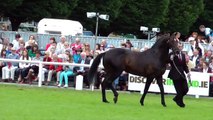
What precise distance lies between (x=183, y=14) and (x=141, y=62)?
42.4 m

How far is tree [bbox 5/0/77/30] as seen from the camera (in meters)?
50.8

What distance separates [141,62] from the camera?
20203 millimetres

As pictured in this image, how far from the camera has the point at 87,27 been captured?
2158 inches

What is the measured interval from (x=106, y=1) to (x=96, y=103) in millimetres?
36930

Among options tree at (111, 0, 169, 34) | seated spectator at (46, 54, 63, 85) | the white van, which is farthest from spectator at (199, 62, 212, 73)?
tree at (111, 0, 169, 34)

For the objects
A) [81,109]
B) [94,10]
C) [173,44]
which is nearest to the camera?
[81,109]

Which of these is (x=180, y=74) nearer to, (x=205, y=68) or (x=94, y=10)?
(x=205, y=68)

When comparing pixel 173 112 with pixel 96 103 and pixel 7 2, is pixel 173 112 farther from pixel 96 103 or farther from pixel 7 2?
pixel 7 2

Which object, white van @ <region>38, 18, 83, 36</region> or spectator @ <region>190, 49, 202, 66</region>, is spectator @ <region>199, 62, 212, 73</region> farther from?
white van @ <region>38, 18, 83, 36</region>

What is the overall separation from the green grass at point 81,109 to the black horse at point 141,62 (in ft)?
2.25

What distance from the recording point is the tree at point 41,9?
5084 centimetres

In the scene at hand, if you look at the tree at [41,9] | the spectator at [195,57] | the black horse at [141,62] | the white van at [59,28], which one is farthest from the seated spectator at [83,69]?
the tree at [41,9]

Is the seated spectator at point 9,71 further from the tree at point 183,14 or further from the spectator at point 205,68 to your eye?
the tree at point 183,14

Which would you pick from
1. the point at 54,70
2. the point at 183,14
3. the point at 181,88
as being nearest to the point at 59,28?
the point at 54,70
